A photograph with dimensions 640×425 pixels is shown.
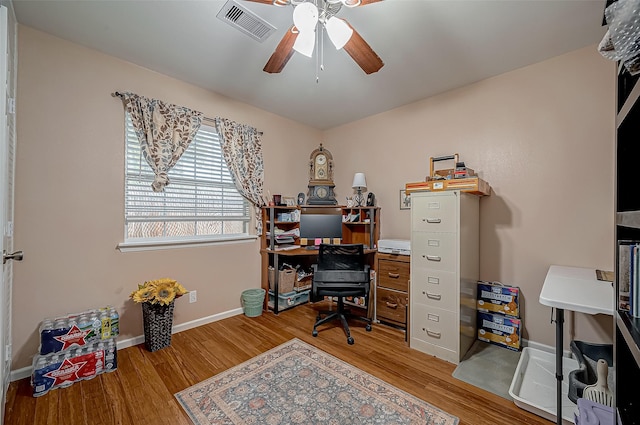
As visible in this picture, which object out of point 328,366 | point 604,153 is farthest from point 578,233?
point 328,366

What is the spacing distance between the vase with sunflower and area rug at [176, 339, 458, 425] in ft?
2.34

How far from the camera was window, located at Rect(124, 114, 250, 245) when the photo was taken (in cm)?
246

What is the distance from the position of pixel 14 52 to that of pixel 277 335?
298 centimetres

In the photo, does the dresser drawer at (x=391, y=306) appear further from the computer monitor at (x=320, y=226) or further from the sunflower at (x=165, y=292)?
the sunflower at (x=165, y=292)

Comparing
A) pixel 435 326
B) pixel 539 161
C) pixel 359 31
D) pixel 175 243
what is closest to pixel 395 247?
pixel 435 326

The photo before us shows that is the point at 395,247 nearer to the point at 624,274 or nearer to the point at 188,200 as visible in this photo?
the point at 624,274

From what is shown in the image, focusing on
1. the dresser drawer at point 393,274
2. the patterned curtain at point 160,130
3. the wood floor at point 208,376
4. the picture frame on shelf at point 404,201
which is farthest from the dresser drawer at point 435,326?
the patterned curtain at point 160,130

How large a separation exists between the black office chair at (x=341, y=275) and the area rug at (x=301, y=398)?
1.78ft

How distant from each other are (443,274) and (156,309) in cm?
248

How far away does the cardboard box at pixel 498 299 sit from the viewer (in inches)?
94.1

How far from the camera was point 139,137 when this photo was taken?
243cm

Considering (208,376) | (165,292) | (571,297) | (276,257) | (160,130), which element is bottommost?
(208,376)

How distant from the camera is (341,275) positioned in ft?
8.82

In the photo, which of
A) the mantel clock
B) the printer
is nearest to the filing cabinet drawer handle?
the printer
